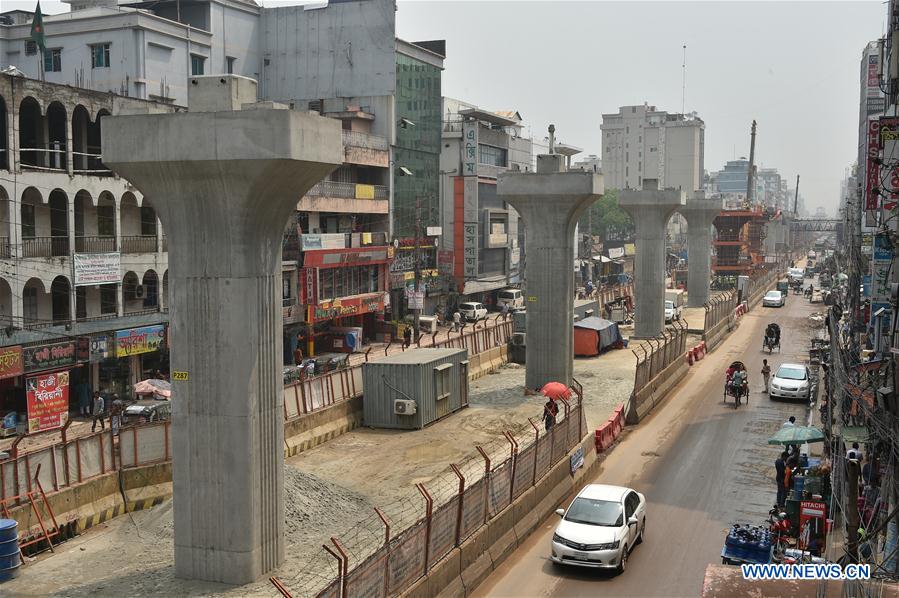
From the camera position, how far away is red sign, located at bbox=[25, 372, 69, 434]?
28188 millimetres

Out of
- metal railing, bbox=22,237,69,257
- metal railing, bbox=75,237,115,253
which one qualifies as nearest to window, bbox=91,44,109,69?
A: metal railing, bbox=75,237,115,253

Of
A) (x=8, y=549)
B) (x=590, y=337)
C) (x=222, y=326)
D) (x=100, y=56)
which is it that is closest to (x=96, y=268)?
(x=100, y=56)

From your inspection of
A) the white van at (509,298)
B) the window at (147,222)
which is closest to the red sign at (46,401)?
the window at (147,222)

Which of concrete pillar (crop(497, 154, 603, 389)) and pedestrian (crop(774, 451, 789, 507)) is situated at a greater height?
concrete pillar (crop(497, 154, 603, 389))

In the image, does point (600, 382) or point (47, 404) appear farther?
point (600, 382)

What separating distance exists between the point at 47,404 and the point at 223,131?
16.9m

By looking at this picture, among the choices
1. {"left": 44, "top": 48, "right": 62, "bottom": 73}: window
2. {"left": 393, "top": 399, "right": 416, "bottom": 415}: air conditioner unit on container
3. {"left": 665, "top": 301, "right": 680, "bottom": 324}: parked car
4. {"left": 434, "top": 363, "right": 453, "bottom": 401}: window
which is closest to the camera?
{"left": 393, "top": 399, "right": 416, "bottom": 415}: air conditioner unit on container

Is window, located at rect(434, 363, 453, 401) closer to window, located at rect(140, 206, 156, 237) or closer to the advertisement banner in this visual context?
the advertisement banner

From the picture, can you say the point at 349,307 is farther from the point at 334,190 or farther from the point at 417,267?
the point at 417,267

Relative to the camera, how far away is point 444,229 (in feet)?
231

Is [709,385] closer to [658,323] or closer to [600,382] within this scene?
[600,382]

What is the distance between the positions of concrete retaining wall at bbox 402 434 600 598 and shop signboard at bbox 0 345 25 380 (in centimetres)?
1941

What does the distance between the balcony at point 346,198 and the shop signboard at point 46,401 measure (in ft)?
70.8

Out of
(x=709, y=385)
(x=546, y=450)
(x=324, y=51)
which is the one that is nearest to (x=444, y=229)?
(x=324, y=51)
